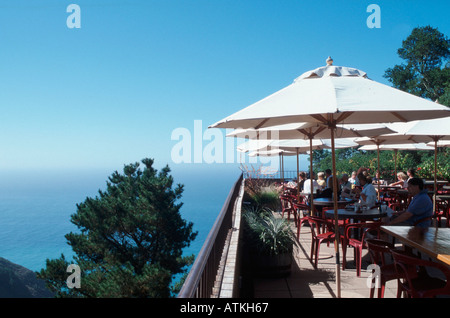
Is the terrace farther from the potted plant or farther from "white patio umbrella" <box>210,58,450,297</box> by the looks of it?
"white patio umbrella" <box>210,58,450,297</box>

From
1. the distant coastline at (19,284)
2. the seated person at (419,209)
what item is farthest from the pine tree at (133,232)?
the distant coastline at (19,284)

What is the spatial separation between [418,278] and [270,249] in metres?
1.86

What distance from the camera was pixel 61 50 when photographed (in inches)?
3342

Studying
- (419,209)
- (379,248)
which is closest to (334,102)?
(379,248)

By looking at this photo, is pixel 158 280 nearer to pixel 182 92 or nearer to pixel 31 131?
pixel 182 92

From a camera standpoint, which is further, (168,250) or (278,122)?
(168,250)

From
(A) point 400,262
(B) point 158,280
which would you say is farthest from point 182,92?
(A) point 400,262

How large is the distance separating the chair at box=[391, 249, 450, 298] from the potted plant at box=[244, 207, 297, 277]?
1.72 metres

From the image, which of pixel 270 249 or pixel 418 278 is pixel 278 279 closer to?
pixel 270 249

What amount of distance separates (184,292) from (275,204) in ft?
30.5

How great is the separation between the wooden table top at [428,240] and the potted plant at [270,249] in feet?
4.25

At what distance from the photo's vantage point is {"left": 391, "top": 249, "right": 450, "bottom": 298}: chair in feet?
8.70

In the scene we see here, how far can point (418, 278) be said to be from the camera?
311cm
